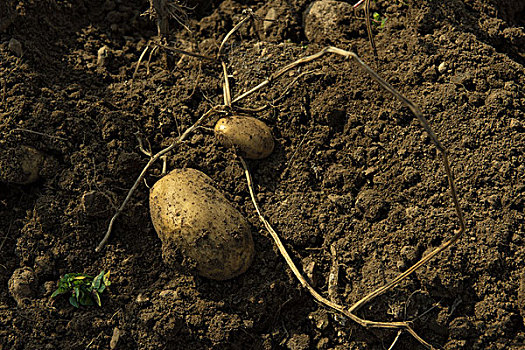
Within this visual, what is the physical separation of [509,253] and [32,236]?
2130 millimetres

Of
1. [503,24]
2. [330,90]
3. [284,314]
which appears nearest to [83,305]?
[284,314]

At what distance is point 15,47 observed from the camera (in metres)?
2.61

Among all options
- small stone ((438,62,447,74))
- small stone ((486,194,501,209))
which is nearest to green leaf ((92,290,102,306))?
small stone ((486,194,501,209))

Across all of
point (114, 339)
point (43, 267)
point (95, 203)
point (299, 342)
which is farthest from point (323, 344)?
point (43, 267)

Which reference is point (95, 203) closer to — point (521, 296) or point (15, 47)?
point (15, 47)

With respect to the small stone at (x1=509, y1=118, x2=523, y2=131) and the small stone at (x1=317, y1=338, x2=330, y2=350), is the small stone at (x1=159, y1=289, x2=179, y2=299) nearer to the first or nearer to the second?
the small stone at (x1=317, y1=338, x2=330, y2=350)

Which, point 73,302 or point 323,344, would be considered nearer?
point 323,344

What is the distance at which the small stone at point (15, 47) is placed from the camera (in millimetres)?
2602

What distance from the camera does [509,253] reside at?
2.08 metres

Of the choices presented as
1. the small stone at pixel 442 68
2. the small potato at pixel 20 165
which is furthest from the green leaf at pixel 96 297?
the small stone at pixel 442 68

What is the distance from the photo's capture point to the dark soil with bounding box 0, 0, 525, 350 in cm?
212

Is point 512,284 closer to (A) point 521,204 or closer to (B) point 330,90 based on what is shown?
(A) point 521,204

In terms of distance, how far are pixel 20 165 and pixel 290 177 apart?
1.28 metres

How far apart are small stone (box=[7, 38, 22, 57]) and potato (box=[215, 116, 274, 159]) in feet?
3.71
